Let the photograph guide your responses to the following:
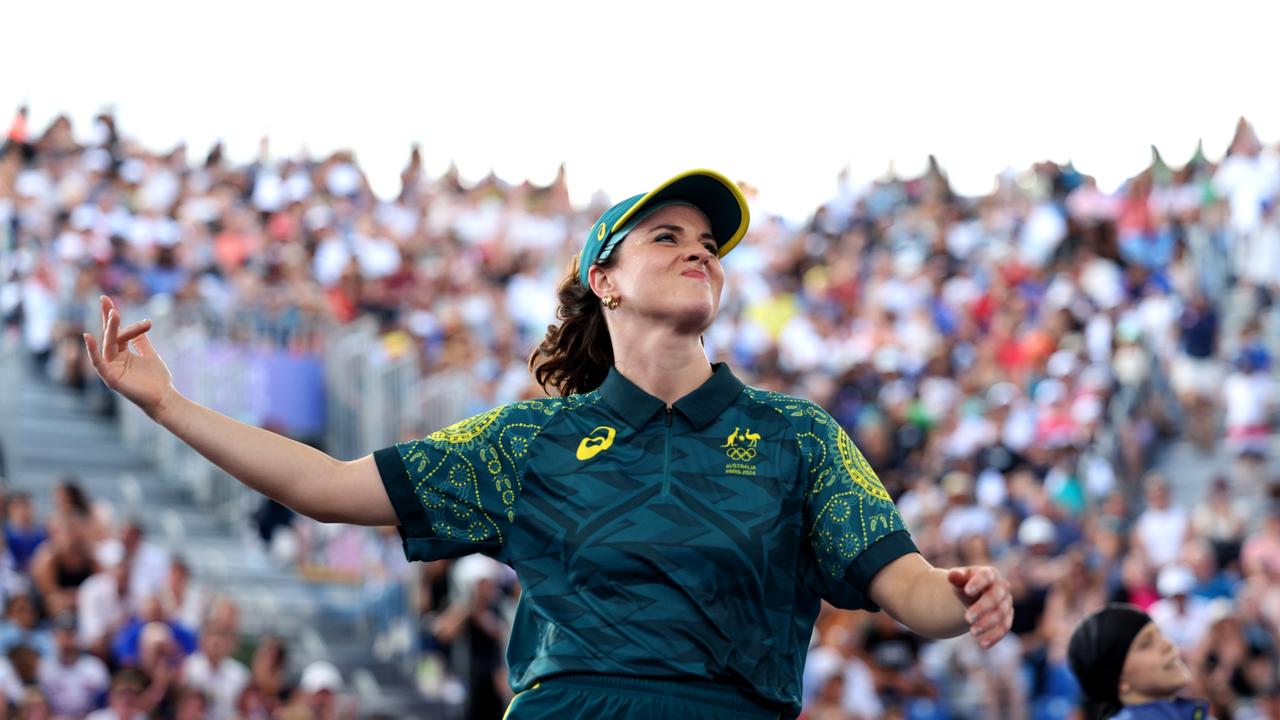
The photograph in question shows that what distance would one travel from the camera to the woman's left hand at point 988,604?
298 cm

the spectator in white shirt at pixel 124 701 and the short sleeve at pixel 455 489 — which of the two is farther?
the spectator in white shirt at pixel 124 701

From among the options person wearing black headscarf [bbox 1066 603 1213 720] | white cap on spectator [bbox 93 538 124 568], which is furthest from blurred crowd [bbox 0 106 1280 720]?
person wearing black headscarf [bbox 1066 603 1213 720]

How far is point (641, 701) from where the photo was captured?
10.8ft

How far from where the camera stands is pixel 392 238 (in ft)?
63.5

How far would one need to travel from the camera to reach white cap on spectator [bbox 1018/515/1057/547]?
13.3 m

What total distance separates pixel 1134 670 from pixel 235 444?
2679 millimetres

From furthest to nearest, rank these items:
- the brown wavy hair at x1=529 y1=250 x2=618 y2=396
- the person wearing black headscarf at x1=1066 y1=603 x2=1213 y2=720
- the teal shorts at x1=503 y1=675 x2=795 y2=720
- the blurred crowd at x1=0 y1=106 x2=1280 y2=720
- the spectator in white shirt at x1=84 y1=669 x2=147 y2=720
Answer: the blurred crowd at x1=0 y1=106 x2=1280 y2=720
the spectator in white shirt at x1=84 y1=669 x2=147 y2=720
the person wearing black headscarf at x1=1066 y1=603 x2=1213 y2=720
the brown wavy hair at x1=529 y1=250 x2=618 y2=396
the teal shorts at x1=503 y1=675 x2=795 y2=720

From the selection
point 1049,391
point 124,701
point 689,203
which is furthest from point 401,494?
point 1049,391

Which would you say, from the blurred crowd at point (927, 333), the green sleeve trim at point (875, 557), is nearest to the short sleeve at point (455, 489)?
the green sleeve trim at point (875, 557)

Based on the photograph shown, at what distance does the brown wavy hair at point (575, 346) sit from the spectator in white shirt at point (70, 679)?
6.89 metres

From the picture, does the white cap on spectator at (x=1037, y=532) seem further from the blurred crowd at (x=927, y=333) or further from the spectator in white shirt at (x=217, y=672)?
the spectator in white shirt at (x=217, y=672)

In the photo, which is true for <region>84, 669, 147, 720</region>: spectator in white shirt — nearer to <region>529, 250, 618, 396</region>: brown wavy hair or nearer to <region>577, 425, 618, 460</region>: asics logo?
<region>529, 250, 618, 396</region>: brown wavy hair

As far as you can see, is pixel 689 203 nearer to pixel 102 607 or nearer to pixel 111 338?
pixel 111 338

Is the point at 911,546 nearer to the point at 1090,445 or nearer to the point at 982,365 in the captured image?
the point at 1090,445
